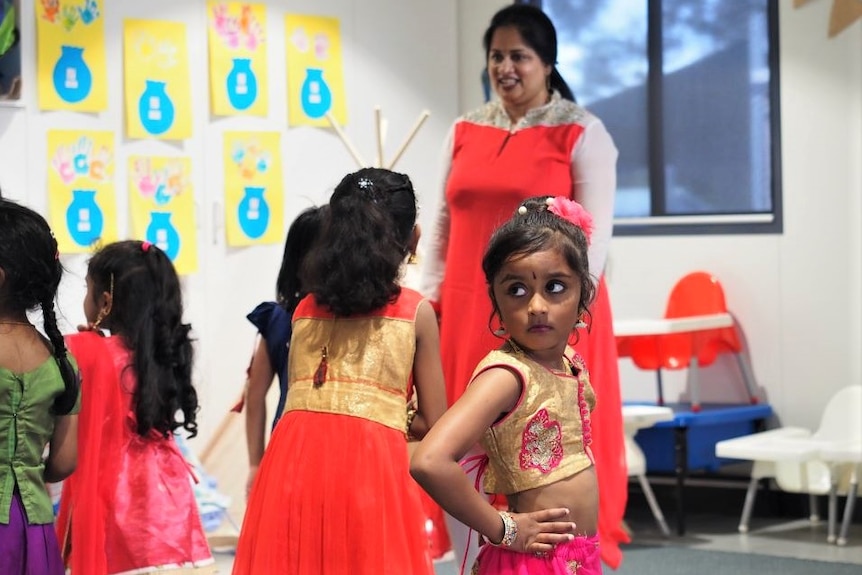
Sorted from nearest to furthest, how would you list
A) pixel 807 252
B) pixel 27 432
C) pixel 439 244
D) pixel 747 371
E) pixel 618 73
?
pixel 27 432
pixel 439 244
pixel 807 252
pixel 747 371
pixel 618 73

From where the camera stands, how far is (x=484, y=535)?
6.17ft

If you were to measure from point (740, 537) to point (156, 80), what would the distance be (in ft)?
9.03

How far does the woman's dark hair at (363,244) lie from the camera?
2406 millimetres

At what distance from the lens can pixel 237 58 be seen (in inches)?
206

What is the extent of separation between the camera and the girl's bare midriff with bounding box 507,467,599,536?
1949 mm

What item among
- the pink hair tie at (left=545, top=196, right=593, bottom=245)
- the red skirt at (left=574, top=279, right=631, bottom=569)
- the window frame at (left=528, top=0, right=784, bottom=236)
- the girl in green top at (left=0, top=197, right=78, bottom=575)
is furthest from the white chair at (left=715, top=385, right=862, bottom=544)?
the girl in green top at (left=0, top=197, right=78, bottom=575)

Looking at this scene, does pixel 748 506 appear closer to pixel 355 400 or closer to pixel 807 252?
pixel 807 252

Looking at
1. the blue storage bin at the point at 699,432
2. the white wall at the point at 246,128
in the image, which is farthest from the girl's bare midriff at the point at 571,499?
the blue storage bin at the point at 699,432

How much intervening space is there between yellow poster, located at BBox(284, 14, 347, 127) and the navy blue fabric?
2.53 meters

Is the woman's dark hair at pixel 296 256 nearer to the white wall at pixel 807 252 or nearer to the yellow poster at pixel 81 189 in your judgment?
the yellow poster at pixel 81 189

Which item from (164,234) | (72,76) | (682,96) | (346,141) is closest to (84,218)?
(164,234)

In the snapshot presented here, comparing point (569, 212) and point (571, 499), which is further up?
point (569, 212)

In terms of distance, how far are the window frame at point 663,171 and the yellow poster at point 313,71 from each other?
1286 mm

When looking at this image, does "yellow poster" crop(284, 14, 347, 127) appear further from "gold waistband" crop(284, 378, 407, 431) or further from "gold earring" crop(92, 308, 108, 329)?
"gold waistband" crop(284, 378, 407, 431)
